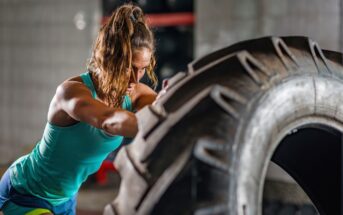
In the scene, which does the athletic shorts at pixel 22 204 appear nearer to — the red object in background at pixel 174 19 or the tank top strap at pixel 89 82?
the tank top strap at pixel 89 82

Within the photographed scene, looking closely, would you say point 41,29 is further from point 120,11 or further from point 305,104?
point 305,104

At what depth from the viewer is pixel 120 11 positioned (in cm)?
184

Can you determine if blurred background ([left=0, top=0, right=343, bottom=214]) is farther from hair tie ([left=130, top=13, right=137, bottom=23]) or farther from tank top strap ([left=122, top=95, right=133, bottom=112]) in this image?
hair tie ([left=130, top=13, right=137, bottom=23])

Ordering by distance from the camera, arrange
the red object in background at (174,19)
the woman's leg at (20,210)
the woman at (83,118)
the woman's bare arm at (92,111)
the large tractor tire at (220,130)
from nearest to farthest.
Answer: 1. the large tractor tire at (220,130)
2. the woman's bare arm at (92,111)
3. the woman at (83,118)
4. the woman's leg at (20,210)
5. the red object in background at (174,19)

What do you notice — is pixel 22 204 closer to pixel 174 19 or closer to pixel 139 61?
pixel 139 61

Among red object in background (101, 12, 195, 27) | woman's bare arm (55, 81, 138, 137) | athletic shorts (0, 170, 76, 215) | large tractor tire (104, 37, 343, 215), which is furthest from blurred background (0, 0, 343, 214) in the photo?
large tractor tire (104, 37, 343, 215)

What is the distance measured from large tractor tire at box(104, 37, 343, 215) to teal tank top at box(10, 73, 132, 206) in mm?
664

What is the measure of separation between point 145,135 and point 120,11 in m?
0.75

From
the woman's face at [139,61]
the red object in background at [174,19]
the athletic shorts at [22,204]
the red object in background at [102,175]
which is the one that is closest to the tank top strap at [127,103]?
the woman's face at [139,61]

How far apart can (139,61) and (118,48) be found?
0.26 feet

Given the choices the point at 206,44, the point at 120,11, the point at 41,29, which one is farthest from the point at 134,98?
the point at 41,29

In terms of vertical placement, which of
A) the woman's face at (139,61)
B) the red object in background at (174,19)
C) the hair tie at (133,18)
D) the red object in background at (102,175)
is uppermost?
the hair tie at (133,18)

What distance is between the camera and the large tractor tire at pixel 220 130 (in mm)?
1135

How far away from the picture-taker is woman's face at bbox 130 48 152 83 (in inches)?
71.5
